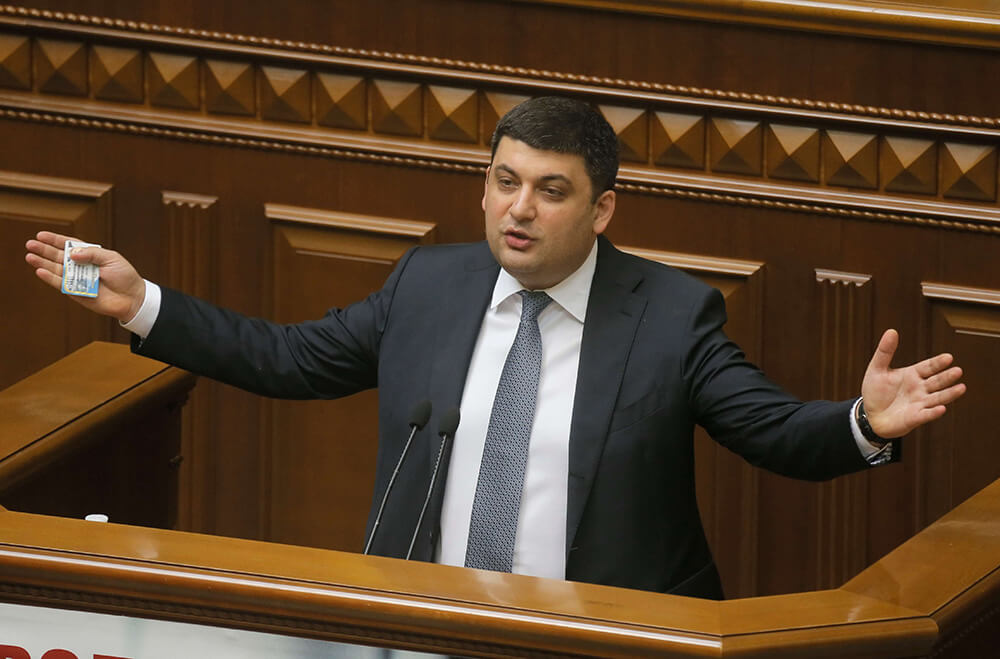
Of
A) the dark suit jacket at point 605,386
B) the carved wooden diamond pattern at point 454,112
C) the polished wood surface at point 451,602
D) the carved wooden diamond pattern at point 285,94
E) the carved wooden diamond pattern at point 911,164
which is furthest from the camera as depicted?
the carved wooden diamond pattern at point 285,94

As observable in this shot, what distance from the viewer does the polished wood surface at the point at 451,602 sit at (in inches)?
84.1

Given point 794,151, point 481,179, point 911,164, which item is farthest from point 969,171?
point 481,179

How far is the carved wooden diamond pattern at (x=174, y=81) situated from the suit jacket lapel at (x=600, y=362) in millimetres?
1445

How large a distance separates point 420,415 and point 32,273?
1871 mm

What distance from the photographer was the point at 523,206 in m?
2.78

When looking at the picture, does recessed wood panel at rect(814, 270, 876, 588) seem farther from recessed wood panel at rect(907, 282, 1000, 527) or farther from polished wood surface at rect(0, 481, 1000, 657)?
polished wood surface at rect(0, 481, 1000, 657)

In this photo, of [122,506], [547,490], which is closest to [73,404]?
[122,506]

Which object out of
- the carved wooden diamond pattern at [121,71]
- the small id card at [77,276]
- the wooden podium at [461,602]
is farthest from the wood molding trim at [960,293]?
the carved wooden diamond pattern at [121,71]

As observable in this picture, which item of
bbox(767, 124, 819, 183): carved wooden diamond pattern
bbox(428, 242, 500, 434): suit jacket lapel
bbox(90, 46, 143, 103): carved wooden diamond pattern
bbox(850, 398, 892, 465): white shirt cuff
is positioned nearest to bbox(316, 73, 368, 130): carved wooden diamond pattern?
bbox(90, 46, 143, 103): carved wooden diamond pattern

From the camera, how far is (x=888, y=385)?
2523 millimetres

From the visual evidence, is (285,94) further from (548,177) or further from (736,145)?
(548,177)

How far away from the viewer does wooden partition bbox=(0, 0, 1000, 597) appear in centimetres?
360

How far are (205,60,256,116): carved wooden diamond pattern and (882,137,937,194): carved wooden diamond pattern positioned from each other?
1.43m

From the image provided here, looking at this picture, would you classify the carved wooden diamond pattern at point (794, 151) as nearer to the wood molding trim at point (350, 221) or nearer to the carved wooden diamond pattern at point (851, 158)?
the carved wooden diamond pattern at point (851, 158)
